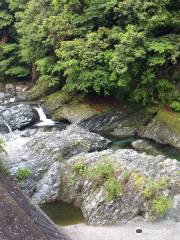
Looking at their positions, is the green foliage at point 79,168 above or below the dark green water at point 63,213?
above

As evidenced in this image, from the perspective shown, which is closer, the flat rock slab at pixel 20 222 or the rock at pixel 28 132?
the flat rock slab at pixel 20 222

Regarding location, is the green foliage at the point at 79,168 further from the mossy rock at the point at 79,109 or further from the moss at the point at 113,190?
the mossy rock at the point at 79,109

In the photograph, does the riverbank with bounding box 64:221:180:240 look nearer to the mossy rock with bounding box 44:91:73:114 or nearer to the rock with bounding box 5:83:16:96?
the mossy rock with bounding box 44:91:73:114

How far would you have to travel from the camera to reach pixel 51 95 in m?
31.6

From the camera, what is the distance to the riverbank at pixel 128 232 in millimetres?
14445

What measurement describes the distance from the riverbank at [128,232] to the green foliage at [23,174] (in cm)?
374

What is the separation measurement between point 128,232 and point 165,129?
10.8 metres

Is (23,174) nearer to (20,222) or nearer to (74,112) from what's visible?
(20,222)

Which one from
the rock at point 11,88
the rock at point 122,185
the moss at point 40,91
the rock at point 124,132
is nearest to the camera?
the rock at point 122,185

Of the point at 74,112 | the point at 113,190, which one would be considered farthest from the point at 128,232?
the point at 74,112

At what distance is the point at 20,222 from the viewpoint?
12.3 metres

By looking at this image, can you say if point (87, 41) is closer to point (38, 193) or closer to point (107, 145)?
point (107, 145)

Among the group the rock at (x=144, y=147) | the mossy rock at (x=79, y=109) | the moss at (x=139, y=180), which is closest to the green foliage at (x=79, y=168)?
the moss at (x=139, y=180)

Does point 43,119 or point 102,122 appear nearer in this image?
point 102,122
